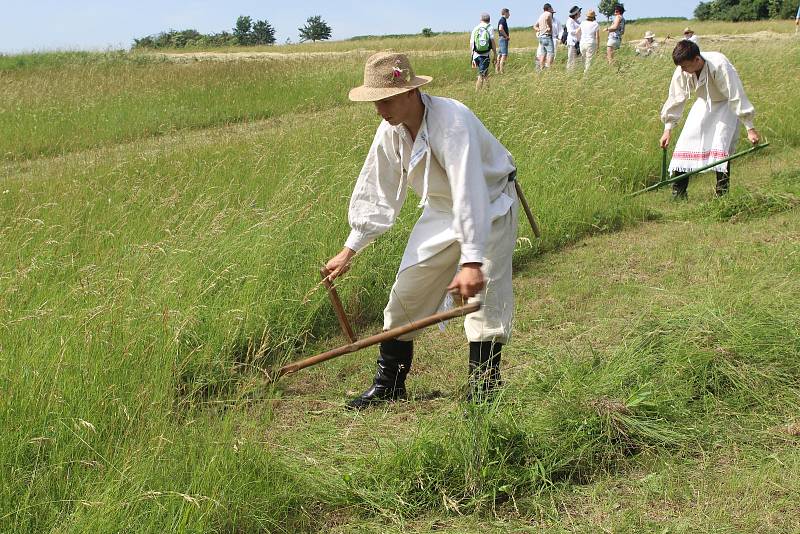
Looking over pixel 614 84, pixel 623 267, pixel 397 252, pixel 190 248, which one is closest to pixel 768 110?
pixel 614 84

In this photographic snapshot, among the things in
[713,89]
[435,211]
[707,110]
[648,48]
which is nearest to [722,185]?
[707,110]

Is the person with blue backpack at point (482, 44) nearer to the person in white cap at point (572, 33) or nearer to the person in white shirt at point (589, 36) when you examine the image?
the person in white shirt at point (589, 36)

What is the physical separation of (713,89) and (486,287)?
193 inches

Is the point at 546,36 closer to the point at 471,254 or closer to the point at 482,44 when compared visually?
the point at 482,44

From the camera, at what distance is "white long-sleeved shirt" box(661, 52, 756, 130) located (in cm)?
731

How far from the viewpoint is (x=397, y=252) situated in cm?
564

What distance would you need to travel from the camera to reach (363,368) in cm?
452

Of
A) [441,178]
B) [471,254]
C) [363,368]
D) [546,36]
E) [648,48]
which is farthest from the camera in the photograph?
[648,48]

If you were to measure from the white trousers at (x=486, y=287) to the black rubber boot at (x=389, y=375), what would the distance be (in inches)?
7.7

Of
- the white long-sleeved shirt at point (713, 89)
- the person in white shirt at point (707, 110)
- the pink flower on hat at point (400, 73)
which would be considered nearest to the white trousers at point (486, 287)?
the pink flower on hat at point (400, 73)

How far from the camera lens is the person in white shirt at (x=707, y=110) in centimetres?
730

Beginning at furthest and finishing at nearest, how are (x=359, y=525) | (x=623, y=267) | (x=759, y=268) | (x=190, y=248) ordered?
(x=623, y=267)
(x=759, y=268)
(x=190, y=248)
(x=359, y=525)

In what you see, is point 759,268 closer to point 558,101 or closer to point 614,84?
point 558,101

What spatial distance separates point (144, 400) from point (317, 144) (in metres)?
5.26
